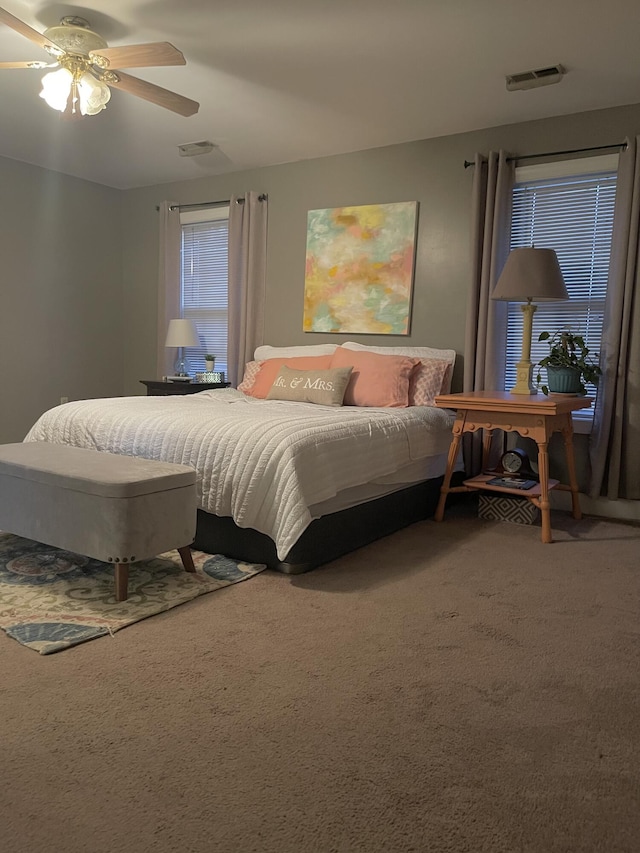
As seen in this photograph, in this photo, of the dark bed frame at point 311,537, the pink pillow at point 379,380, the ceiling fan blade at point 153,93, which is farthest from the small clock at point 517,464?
the ceiling fan blade at point 153,93

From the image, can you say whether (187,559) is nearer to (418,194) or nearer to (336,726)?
(336,726)

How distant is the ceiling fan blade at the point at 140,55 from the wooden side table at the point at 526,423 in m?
2.08

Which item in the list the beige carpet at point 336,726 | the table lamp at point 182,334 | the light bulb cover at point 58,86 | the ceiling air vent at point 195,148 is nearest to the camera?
the beige carpet at point 336,726

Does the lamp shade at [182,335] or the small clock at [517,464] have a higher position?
the lamp shade at [182,335]

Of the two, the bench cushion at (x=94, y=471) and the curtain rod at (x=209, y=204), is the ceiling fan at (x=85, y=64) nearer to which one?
the bench cushion at (x=94, y=471)

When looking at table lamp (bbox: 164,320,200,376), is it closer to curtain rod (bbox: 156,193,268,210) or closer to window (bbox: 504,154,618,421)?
curtain rod (bbox: 156,193,268,210)

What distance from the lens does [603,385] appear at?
382cm

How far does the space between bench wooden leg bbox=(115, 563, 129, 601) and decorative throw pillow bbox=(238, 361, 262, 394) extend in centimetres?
227

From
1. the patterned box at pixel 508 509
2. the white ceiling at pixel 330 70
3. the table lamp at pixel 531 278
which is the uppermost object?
the white ceiling at pixel 330 70

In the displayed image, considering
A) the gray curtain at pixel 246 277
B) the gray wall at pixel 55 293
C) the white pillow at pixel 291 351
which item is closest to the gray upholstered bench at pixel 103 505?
the white pillow at pixel 291 351

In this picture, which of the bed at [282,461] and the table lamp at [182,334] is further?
the table lamp at [182,334]

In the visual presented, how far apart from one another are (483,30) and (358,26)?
1.84ft

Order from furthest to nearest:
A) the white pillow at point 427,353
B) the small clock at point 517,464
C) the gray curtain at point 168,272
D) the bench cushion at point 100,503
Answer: the gray curtain at point 168,272
the white pillow at point 427,353
the small clock at point 517,464
the bench cushion at point 100,503

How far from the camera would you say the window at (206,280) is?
559cm
